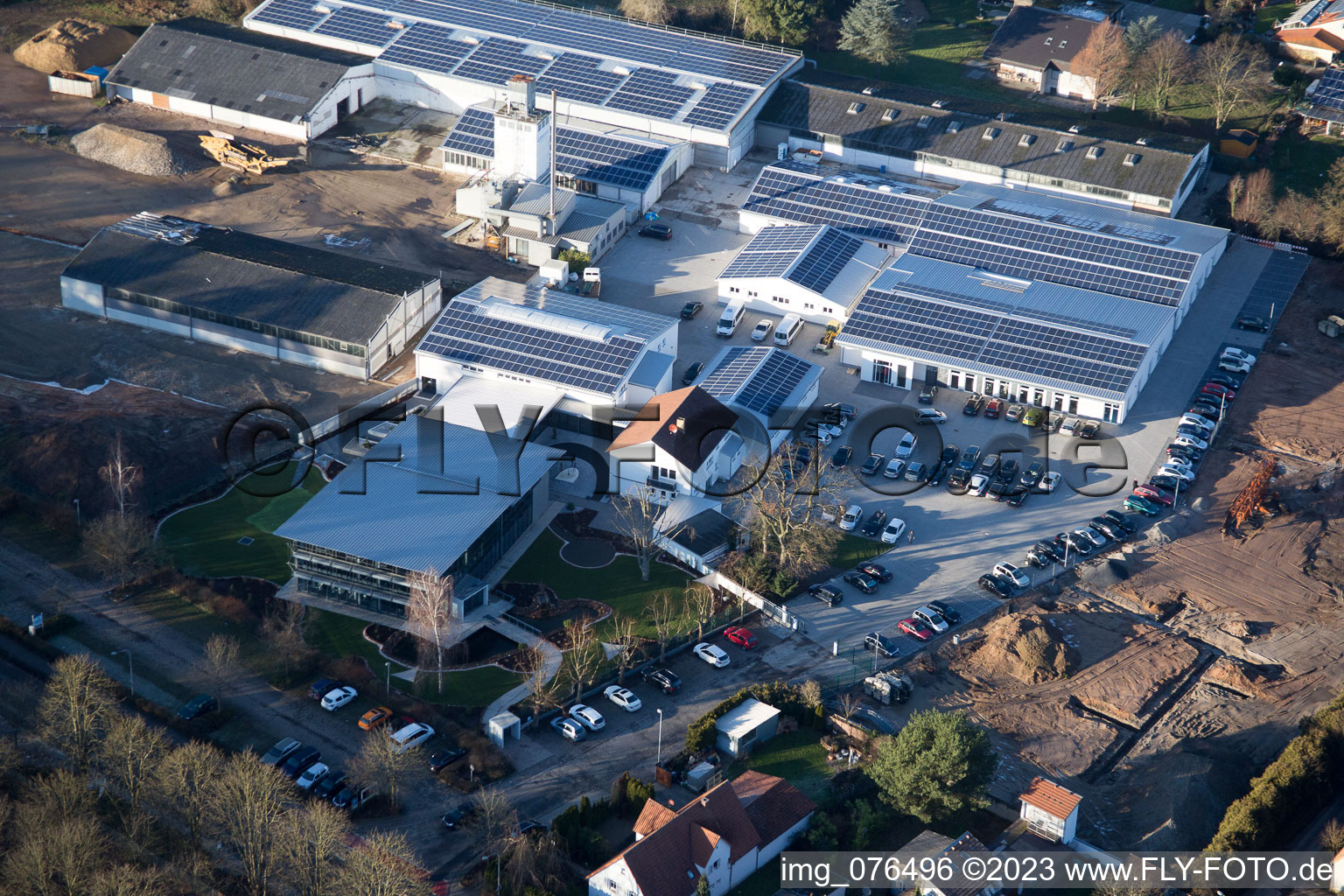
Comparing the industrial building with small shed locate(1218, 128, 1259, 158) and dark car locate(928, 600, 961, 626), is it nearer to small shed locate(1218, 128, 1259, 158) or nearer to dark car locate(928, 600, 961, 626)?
dark car locate(928, 600, 961, 626)

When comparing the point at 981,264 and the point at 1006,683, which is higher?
the point at 981,264

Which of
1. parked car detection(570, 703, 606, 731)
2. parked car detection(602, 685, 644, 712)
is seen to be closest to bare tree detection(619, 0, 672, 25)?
parked car detection(602, 685, 644, 712)

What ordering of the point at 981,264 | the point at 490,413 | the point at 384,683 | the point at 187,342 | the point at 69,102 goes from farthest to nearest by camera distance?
the point at 69,102 → the point at 981,264 → the point at 187,342 → the point at 490,413 → the point at 384,683

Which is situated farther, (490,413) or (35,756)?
(490,413)

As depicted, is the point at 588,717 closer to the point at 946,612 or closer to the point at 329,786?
the point at 329,786

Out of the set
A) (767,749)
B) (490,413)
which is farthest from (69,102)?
(767,749)

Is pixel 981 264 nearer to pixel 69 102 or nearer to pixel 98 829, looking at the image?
pixel 98 829

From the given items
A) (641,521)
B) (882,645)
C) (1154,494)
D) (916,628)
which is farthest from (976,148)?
(882,645)
